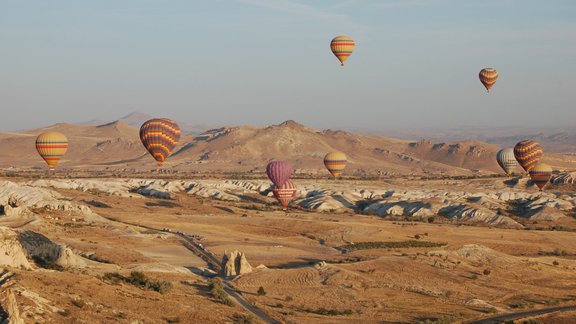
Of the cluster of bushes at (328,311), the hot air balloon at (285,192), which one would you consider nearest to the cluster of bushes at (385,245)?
the hot air balloon at (285,192)

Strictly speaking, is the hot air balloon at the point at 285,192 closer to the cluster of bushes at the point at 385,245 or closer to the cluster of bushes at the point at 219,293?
the cluster of bushes at the point at 385,245

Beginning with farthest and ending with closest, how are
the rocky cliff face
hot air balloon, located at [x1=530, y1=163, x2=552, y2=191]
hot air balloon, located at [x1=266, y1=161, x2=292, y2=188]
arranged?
hot air balloon, located at [x1=530, y1=163, x2=552, y2=191] → hot air balloon, located at [x1=266, y1=161, x2=292, y2=188] → the rocky cliff face

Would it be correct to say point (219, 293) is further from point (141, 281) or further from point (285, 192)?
point (285, 192)

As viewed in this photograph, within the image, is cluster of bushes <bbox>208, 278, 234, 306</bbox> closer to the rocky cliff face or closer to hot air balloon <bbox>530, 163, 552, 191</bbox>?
the rocky cliff face

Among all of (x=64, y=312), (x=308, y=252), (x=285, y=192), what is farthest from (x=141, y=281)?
(x=285, y=192)

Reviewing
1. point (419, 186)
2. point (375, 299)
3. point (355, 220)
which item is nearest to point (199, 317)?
point (375, 299)

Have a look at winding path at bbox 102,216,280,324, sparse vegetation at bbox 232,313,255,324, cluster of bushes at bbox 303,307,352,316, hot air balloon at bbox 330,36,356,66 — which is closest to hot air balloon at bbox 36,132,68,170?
winding path at bbox 102,216,280,324

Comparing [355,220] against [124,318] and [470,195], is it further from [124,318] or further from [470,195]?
[124,318]
